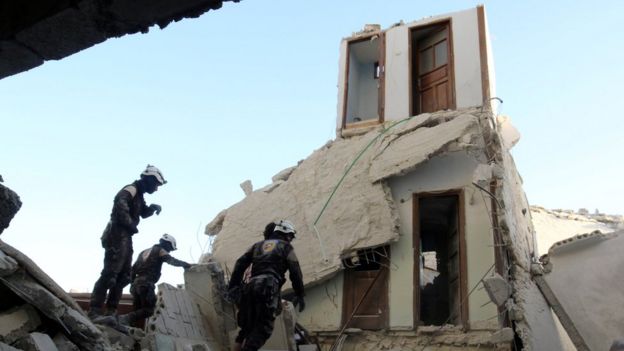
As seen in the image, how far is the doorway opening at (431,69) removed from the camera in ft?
30.5

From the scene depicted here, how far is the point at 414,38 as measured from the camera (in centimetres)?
1031

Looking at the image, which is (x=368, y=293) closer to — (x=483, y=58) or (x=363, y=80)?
(x=483, y=58)

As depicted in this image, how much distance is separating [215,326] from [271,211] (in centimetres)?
301

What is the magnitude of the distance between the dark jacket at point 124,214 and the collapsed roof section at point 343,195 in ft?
9.63

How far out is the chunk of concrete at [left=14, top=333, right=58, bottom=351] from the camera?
3.79 m

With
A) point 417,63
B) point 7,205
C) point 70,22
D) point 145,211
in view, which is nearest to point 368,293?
point 145,211

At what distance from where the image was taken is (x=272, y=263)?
5895 mm

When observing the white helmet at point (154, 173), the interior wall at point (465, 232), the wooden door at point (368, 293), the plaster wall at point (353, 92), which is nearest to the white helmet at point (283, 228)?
the white helmet at point (154, 173)

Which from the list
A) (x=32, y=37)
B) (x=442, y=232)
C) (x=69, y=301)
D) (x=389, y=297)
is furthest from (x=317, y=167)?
(x=32, y=37)

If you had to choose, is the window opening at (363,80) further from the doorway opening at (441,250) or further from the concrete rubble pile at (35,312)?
the concrete rubble pile at (35,312)

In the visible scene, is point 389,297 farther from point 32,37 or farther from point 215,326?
point 32,37

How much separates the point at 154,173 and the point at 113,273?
1237 millimetres

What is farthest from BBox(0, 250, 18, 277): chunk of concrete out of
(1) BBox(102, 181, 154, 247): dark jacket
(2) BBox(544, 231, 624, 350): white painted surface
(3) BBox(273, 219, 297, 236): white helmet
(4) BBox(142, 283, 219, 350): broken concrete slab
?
(2) BBox(544, 231, 624, 350): white painted surface

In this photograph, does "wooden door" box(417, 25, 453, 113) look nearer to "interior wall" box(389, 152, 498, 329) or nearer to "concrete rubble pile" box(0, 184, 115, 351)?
"interior wall" box(389, 152, 498, 329)
